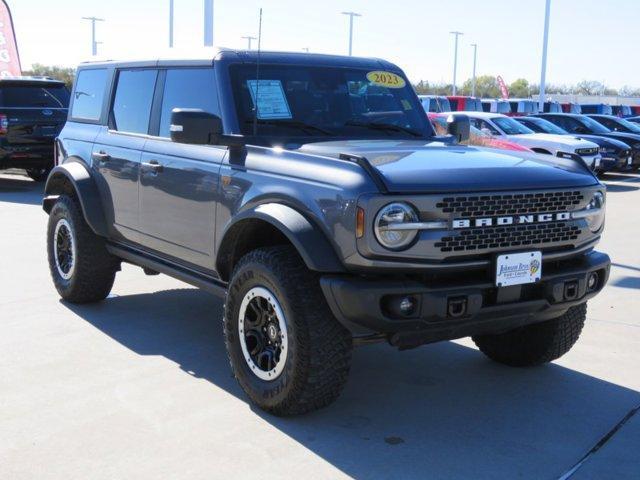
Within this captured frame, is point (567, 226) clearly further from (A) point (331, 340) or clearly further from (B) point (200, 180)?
(B) point (200, 180)

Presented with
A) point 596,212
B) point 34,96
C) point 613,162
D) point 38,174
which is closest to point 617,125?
point 613,162

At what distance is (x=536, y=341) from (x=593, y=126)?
1784 cm

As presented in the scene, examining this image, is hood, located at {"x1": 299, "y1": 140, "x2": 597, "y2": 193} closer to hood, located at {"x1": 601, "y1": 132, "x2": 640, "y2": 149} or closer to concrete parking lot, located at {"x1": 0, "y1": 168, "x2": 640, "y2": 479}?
concrete parking lot, located at {"x1": 0, "y1": 168, "x2": 640, "y2": 479}

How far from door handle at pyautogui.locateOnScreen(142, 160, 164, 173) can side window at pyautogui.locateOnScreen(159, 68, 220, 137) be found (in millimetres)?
202

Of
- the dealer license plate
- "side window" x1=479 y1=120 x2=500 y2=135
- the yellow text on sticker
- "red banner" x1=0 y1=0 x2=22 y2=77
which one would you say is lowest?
the dealer license plate

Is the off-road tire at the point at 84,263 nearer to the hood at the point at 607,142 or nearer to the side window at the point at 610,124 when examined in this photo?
the hood at the point at 607,142

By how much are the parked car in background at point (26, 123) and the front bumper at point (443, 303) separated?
11.6 m

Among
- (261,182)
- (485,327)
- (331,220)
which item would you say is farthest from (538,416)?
(261,182)

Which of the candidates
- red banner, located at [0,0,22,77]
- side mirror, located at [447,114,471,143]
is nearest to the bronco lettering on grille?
side mirror, located at [447,114,471,143]

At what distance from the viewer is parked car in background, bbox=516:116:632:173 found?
1948 cm

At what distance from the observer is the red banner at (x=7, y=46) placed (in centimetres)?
2341

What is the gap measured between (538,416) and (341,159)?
174cm

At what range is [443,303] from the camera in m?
3.75

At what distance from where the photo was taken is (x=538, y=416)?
4402 mm
